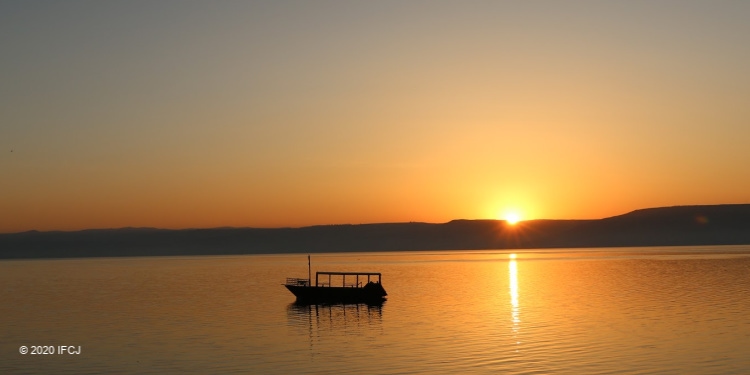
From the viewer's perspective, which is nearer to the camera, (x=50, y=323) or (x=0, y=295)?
(x=50, y=323)

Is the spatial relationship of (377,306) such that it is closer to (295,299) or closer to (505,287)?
(295,299)

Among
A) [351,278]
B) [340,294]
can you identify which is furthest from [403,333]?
[351,278]

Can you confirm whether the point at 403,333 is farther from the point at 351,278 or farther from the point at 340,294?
the point at 351,278

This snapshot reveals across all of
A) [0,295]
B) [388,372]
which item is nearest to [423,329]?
[388,372]

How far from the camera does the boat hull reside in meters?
90.7

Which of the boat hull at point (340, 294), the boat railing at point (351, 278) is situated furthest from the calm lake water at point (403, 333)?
the boat railing at point (351, 278)

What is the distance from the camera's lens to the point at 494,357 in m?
46.0

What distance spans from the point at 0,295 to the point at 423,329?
8219 centimetres

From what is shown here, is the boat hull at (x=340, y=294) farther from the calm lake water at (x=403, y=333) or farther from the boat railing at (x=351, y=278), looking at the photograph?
the calm lake water at (x=403, y=333)

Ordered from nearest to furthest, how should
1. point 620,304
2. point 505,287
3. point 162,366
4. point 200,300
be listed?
1. point 162,366
2. point 620,304
3. point 200,300
4. point 505,287

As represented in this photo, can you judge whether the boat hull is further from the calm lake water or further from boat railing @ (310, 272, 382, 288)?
the calm lake water

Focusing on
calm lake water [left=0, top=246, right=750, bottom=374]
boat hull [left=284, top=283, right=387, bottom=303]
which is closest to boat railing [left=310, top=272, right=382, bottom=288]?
boat hull [left=284, top=283, right=387, bottom=303]

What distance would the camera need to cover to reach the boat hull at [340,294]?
9069 centimetres

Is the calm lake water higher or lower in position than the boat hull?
lower
